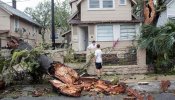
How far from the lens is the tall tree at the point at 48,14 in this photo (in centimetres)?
6053

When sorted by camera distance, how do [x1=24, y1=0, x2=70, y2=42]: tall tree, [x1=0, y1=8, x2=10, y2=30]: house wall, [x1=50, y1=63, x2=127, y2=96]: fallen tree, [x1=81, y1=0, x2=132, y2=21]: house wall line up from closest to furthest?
[x1=50, y1=63, x2=127, y2=96]: fallen tree → [x1=81, y1=0, x2=132, y2=21]: house wall → [x1=0, y1=8, x2=10, y2=30]: house wall → [x1=24, y1=0, x2=70, y2=42]: tall tree

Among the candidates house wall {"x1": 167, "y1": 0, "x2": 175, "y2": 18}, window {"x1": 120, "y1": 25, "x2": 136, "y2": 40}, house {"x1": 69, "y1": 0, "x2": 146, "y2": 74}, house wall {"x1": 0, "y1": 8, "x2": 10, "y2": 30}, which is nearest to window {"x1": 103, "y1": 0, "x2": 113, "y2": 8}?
house {"x1": 69, "y1": 0, "x2": 146, "y2": 74}

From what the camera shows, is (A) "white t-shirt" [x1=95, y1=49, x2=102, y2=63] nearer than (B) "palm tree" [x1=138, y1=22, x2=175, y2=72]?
Yes

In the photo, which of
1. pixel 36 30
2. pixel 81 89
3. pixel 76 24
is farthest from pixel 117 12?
pixel 36 30

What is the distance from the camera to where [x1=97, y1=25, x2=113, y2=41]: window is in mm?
26953

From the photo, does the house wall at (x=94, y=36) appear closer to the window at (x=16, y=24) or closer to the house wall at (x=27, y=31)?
the house wall at (x=27, y=31)

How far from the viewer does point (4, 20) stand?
3559cm

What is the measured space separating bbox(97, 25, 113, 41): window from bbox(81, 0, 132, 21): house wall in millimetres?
622

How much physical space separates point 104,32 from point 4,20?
43.2ft

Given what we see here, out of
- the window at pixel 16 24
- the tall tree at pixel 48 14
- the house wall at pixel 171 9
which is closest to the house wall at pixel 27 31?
the window at pixel 16 24

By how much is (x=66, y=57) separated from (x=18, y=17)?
69.4ft

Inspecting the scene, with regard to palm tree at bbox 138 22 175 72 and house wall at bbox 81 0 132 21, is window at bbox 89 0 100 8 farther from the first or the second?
palm tree at bbox 138 22 175 72

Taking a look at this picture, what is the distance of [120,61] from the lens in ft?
60.6

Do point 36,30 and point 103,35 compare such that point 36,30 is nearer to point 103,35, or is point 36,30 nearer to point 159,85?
point 103,35
